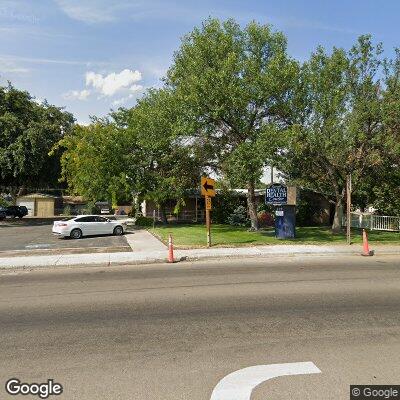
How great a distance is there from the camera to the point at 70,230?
25.2m

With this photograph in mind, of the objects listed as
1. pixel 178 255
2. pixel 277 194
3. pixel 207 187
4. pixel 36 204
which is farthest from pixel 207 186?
pixel 36 204

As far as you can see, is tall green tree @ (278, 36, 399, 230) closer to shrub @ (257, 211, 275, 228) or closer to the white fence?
the white fence

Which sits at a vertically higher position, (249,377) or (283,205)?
(283,205)

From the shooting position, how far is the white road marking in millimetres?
4555

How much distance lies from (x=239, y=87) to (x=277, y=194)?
18.7 feet

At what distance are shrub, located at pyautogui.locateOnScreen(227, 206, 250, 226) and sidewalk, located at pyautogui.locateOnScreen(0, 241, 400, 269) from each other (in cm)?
1506

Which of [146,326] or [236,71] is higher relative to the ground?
[236,71]

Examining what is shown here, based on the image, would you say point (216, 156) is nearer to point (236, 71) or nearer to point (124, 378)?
point (236, 71)

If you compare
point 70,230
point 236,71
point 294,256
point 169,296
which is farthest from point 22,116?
point 169,296

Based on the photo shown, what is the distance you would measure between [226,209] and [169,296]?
27.3 metres

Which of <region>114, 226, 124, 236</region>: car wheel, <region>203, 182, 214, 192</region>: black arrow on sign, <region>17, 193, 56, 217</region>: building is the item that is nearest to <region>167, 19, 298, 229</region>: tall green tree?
<region>203, 182, 214, 192</region>: black arrow on sign

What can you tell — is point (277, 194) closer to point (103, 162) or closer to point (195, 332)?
point (103, 162)

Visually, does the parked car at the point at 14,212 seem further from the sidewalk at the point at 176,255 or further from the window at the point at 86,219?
the sidewalk at the point at 176,255

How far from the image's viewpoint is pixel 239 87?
21.7 metres
